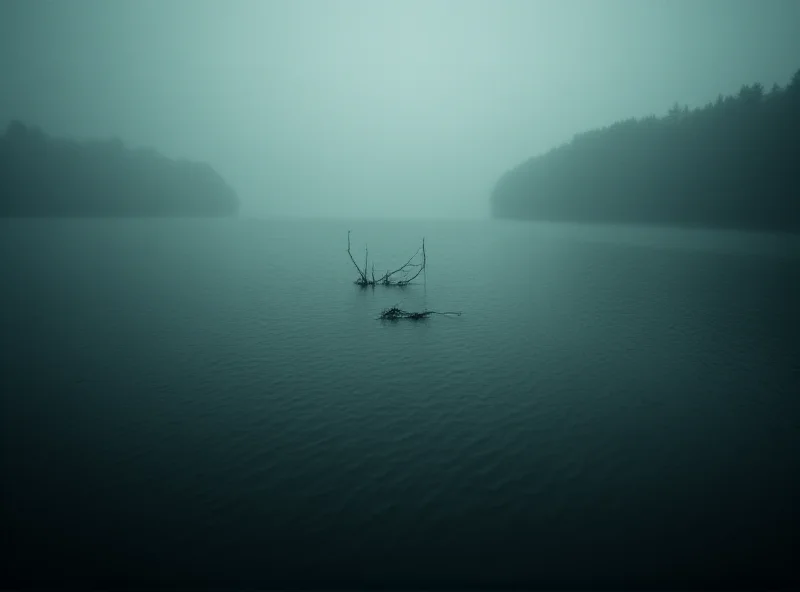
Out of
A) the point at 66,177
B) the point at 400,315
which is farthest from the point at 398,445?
the point at 66,177

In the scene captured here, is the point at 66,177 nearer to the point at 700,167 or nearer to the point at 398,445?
the point at 398,445

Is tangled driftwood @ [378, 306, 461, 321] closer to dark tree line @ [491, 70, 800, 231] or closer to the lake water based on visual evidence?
the lake water

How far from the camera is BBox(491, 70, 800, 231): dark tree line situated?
88.6 m

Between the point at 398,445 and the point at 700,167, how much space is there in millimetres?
128444

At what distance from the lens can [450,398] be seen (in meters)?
18.4

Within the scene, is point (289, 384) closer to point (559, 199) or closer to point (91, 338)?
point (91, 338)

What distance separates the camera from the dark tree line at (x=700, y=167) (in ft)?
291

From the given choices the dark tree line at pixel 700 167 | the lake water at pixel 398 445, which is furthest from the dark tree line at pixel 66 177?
the dark tree line at pixel 700 167

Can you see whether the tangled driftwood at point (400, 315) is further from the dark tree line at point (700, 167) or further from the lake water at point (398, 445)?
the dark tree line at point (700, 167)

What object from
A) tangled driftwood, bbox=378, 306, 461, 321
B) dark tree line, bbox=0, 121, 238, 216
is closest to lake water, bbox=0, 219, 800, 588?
tangled driftwood, bbox=378, 306, 461, 321

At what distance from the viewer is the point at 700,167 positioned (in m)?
107

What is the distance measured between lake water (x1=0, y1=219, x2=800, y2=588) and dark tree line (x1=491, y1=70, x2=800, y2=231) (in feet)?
257

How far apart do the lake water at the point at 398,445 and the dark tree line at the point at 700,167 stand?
257 feet

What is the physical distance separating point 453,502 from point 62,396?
18382 millimetres
